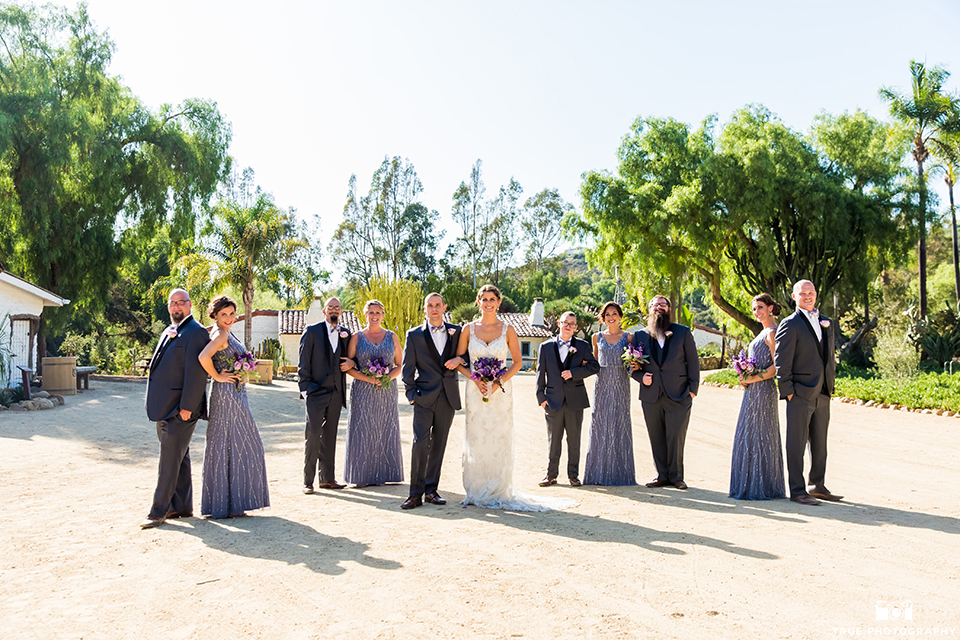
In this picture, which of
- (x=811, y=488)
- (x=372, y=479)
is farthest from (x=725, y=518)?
(x=372, y=479)

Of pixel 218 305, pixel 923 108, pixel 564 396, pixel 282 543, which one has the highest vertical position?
pixel 923 108

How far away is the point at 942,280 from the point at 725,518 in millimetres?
49997

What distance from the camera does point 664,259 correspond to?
28.6 m

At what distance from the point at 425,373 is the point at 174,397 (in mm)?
2260

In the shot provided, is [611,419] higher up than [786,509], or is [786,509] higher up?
[611,419]

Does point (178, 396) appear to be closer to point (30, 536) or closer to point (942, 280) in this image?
point (30, 536)

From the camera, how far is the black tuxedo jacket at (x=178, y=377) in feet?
20.3

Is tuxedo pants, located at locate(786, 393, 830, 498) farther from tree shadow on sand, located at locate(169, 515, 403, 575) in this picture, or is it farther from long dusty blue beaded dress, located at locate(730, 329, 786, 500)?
tree shadow on sand, located at locate(169, 515, 403, 575)

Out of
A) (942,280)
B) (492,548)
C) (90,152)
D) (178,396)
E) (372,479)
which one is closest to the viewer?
(492,548)

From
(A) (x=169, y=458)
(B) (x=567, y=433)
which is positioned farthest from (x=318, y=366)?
(B) (x=567, y=433)

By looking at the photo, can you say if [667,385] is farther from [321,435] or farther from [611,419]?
[321,435]

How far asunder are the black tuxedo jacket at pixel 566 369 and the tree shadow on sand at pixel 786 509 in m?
1.04

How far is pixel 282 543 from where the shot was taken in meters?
5.54

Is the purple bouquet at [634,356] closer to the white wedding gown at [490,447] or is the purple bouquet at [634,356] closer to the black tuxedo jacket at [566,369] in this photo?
the black tuxedo jacket at [566,369]
